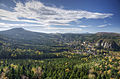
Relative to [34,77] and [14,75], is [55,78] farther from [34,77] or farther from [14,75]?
[14,75]

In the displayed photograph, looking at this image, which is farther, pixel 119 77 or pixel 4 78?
pixel 119 77

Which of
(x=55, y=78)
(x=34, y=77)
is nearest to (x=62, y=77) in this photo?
(x=55, y=78)

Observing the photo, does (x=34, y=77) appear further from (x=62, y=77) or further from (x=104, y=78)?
(x=104, y=78)

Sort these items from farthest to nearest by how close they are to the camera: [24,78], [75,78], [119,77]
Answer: [119,77] → [24,78] → [75,78]

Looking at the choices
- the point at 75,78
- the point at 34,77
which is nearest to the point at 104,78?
the point at 75,78

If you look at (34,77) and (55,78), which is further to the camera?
(34,77)

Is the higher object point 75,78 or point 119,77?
point 75,78

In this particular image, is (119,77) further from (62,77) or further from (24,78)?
(24,78)

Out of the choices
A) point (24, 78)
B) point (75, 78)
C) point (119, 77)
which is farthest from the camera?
point (119, 77)
